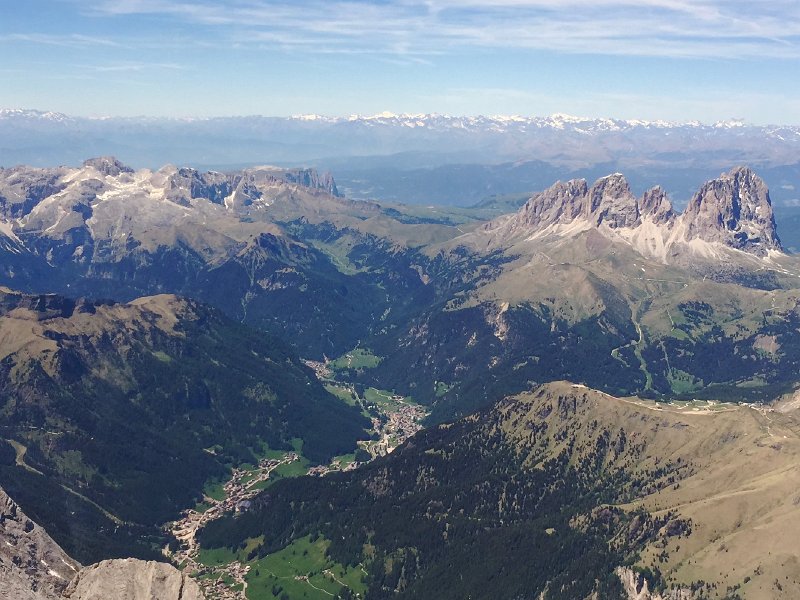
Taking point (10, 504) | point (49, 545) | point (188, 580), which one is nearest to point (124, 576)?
point (188, 580)

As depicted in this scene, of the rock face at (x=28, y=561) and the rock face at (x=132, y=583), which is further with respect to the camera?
the rock face at (x=132, y=583)

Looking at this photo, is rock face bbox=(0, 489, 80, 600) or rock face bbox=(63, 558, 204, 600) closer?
rock face bbox=(0, 489, 80, 600)

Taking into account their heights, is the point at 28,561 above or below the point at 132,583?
above

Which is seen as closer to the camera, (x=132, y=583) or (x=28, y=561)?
(x=132, y=583)
